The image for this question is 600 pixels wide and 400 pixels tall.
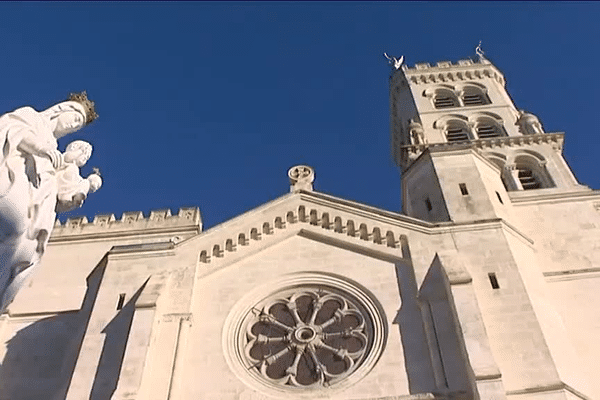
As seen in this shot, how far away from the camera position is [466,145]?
19578 millimetres

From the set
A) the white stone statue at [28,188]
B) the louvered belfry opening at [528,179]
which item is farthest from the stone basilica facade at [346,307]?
the white stone statue at [28,188]

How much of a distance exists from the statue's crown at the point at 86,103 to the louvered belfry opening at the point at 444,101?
23871 millimetres

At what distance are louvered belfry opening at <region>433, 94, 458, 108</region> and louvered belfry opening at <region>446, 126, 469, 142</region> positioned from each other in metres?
2.44

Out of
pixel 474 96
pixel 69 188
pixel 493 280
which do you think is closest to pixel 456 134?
pixel 474 96

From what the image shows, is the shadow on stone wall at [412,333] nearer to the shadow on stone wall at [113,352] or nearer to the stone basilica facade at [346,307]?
the stone basilica facade at [346,307]

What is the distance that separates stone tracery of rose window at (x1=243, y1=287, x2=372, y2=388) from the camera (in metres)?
13.5

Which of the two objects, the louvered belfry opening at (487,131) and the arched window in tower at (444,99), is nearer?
the louvered belfry opening at (487,131)

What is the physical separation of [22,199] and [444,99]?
26.8m

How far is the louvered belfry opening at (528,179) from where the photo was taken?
2306cm

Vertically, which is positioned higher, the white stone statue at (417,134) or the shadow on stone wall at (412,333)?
the white stone statue at (417,134)

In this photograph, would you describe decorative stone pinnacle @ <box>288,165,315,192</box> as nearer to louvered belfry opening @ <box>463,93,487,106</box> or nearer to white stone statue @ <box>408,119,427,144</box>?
white stone statue @ <box>408,119,427,144</box>

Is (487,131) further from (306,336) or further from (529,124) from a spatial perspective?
(306,336)

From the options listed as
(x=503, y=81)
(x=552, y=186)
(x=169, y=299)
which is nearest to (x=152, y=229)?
(x=169, y=299)

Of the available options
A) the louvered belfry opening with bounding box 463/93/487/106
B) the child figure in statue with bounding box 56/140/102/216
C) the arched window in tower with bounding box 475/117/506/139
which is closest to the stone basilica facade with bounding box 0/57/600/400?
the child figure in statue with bounding box 56/140/102/216
